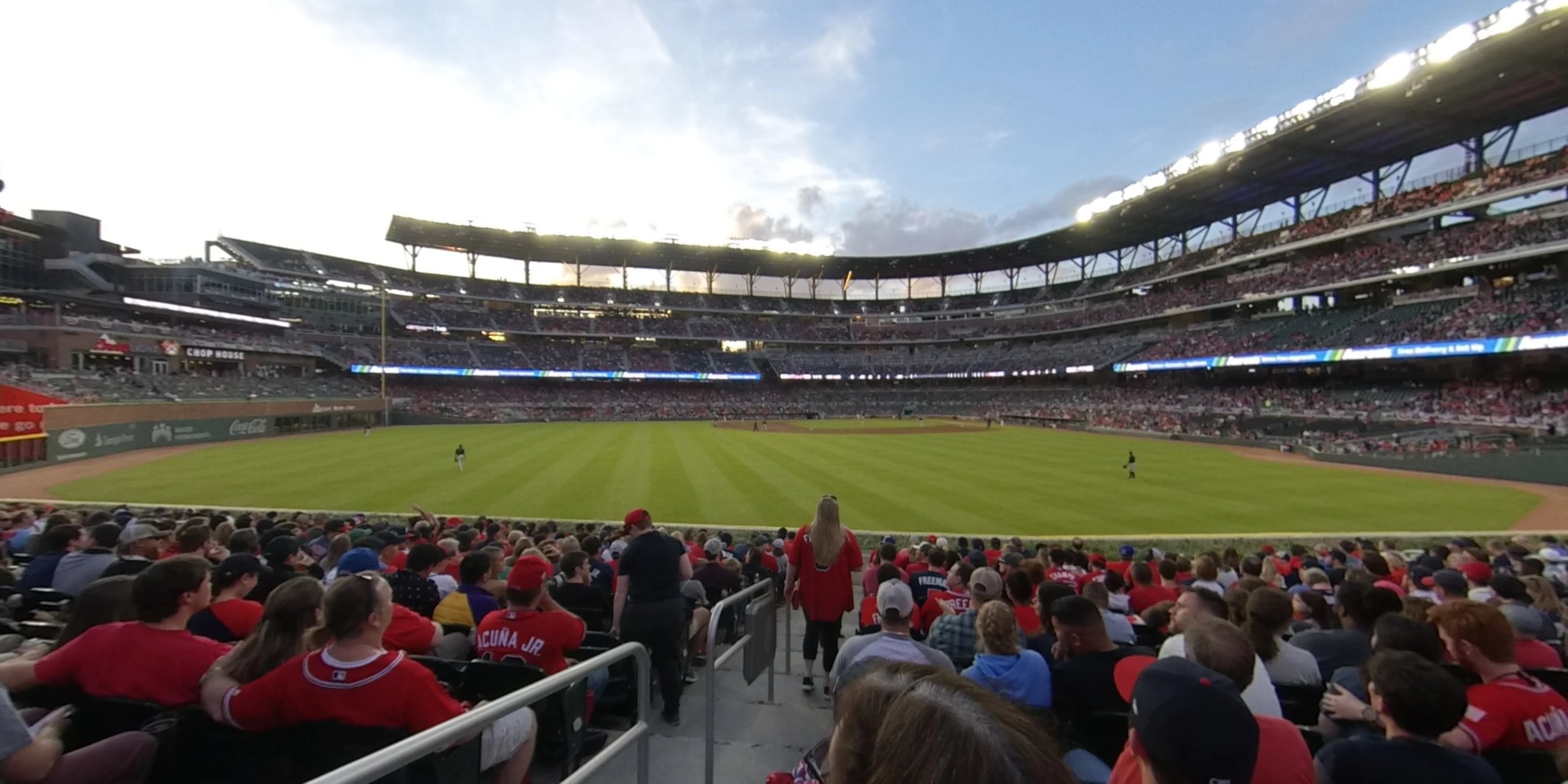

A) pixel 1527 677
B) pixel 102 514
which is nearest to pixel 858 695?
pixel 1527 677

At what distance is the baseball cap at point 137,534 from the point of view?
730 cm

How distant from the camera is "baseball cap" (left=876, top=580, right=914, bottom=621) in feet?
13.3

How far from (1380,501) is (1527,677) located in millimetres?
23377

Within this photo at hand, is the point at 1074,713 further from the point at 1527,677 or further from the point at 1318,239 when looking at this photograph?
the point at 1318,239

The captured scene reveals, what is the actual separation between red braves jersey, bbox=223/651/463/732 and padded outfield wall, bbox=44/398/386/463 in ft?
128

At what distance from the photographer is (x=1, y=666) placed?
11.3 feet

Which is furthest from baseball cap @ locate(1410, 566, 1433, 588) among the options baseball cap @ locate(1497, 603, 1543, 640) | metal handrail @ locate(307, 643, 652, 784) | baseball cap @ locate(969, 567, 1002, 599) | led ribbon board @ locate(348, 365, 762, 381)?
led ribbon board @ locate(348, 365, 762, 381)

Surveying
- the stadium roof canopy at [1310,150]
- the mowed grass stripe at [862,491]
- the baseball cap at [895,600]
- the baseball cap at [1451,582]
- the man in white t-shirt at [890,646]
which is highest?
the stadium roof canopy at [1310,150]

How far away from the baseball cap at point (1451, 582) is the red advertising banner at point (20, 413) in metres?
43.6

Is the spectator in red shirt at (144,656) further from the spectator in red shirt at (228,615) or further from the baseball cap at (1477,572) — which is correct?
the baseball cap at (1477,572)

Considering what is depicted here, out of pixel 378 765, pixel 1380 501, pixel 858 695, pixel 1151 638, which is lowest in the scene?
pixel 1380 501

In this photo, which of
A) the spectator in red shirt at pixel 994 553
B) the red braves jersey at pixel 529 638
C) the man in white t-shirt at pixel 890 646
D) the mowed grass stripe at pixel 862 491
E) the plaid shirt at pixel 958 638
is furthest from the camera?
the mowed grass stripe at pixel 862 491

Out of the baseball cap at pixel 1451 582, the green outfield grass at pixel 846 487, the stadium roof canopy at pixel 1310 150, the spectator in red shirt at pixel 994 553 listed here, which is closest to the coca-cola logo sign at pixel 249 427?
the green outfield grass at pixel 846 487

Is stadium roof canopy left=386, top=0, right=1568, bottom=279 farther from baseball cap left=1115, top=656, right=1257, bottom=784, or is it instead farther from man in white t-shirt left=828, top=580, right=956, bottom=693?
baseball cap left=1115, top=656, right=1257, bottom=784
